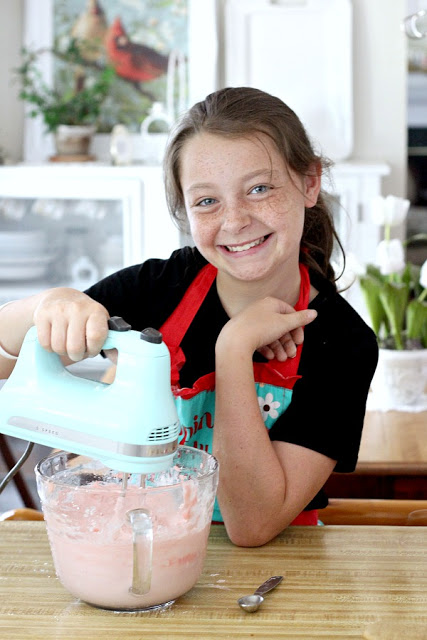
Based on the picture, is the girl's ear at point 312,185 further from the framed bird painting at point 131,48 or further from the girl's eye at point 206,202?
the framed bird painting at point 131,48

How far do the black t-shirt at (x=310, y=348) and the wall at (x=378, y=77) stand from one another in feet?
7.99

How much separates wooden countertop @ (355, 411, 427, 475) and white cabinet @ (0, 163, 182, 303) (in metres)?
1.80

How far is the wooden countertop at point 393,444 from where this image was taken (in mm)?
1731

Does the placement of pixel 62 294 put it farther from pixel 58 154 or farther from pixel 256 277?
pixel 58 154

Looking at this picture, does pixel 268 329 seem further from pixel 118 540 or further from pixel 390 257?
pixel 390 257

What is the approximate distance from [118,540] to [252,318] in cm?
42

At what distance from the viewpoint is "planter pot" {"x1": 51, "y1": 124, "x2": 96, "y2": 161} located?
3805 mm

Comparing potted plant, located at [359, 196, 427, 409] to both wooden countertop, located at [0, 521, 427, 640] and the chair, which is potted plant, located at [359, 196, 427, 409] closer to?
the chair

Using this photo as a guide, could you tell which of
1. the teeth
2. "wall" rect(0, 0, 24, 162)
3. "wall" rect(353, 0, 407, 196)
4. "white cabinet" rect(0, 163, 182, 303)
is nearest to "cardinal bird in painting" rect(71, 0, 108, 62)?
"wall" rect(0, 0, 24, 162)

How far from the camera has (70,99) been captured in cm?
382

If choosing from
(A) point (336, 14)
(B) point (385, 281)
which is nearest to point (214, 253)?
(B) point (385, 281)

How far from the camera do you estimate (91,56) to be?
12.6 ft

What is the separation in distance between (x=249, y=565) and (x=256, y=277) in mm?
425

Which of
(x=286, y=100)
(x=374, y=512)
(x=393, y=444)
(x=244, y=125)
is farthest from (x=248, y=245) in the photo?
(x=286, y=100)
